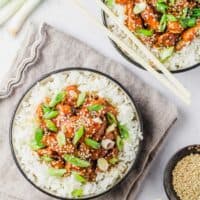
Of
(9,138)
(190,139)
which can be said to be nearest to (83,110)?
(9,138)

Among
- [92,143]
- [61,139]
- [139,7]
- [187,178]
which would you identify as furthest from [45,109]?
[187,178]

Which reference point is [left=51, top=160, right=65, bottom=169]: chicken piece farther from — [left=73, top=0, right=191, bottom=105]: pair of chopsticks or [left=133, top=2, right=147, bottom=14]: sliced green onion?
[left=133, top=2, right=147, bottom=14]: sliced green onion

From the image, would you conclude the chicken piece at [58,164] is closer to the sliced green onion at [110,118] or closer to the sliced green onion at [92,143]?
the sliced green onion at [92,143]

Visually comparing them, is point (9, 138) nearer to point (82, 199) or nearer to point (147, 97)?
point (82, 199)

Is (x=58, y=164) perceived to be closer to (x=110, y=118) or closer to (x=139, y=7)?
(x=110, y=118)

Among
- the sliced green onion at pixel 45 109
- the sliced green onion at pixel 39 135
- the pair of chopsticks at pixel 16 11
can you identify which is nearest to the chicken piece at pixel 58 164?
the sliced green onion at pixel 39 135

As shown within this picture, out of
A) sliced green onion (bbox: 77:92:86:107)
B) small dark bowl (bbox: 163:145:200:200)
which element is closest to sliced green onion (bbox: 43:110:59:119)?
sliced green onion (bbox: 77:92:86:107)
